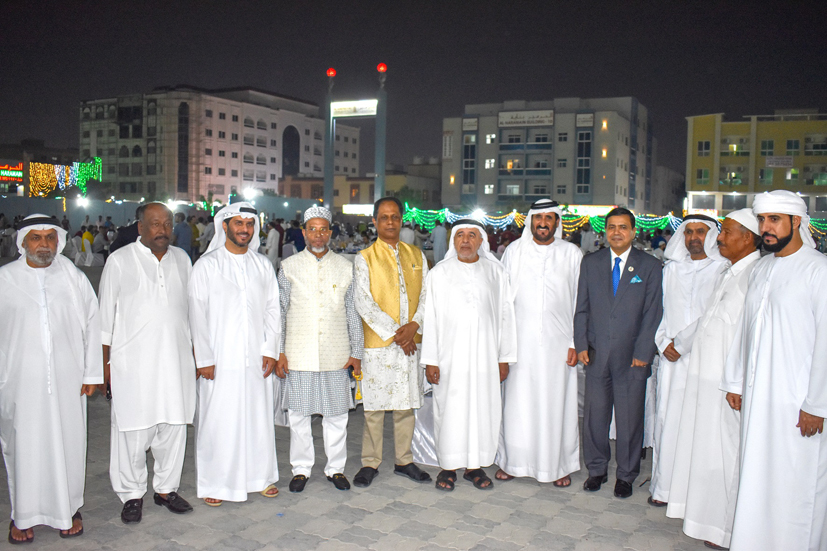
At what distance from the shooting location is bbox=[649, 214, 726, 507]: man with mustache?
3920mm

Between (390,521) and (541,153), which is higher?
(541,153)

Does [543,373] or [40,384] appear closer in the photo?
[40,384]

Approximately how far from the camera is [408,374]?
4.19 m

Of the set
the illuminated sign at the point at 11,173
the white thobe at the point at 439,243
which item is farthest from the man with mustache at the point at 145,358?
the illuminated sign at the point at 11,173

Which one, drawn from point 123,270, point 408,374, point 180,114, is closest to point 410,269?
point 408,374

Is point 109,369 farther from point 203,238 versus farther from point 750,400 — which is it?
point 203,238

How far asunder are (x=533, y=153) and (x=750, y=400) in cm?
5463

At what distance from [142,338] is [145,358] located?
111mm

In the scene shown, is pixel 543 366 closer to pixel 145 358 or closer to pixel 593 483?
pixel 593 483

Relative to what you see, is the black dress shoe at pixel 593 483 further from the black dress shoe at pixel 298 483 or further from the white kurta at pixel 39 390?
the white kurta at pixel 39 390

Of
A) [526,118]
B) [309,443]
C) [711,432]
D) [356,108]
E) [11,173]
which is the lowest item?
[309,443]

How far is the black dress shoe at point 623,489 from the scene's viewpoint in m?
4.04

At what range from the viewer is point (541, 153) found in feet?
183

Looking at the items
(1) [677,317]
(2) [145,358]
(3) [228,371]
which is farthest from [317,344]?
(1) [677,317]
